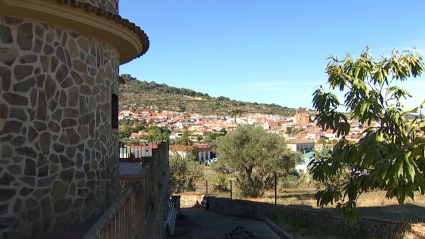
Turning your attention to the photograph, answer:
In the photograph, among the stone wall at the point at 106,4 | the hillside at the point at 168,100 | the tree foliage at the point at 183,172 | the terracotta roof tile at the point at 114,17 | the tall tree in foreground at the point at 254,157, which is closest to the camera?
the terracotta roof tile at the point at 114,17

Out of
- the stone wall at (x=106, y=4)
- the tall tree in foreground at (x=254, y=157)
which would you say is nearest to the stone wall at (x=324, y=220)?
the tall tree in foreground at (x=254, y=157)

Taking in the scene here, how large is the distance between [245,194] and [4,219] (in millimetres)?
22726

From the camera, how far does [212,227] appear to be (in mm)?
16203

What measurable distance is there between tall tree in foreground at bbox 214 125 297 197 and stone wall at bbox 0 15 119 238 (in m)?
20.9

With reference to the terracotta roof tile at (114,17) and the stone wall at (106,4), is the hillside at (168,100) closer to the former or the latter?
the stone wall at (106,4)

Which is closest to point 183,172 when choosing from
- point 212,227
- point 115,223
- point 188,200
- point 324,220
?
point 188,200

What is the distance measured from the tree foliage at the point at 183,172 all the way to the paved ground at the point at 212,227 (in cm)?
1231

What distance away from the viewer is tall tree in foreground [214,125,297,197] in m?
26.0

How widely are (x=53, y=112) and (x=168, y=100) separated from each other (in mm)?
119927

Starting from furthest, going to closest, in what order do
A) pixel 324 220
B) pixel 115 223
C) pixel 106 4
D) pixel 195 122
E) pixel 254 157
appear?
pixel 195 122 → pixel 254 157 → pixel 324 220 → pixel 106 4 → pixel 115 223

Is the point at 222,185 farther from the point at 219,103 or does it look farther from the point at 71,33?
the point at 219,103

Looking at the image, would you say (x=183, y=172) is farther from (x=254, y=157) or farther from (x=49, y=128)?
(x=49, y=128)

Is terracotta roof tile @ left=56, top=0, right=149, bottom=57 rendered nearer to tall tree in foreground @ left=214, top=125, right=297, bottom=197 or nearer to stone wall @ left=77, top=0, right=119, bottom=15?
stone wall @ left=77, top=0, right=119, bottom=15

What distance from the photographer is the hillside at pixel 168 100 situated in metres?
109
